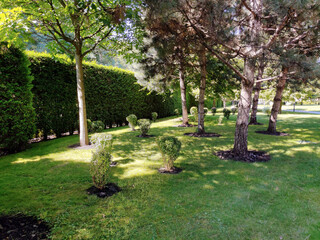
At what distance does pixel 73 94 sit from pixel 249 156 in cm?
885

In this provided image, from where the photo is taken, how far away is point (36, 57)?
8.02 m

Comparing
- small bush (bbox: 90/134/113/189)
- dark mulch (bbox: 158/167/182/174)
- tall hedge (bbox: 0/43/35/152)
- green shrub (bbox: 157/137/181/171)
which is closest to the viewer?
small bush (bbox: 90/134/113/189)

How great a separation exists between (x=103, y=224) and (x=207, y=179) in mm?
2678

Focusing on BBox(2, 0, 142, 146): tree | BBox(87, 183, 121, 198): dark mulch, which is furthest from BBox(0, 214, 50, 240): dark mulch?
BBox(2, 0, 142, 146): tree

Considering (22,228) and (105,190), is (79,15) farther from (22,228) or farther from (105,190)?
(22,228)

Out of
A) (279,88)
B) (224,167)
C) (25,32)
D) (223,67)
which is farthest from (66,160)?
(279,88)

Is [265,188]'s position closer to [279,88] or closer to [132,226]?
[132,226]

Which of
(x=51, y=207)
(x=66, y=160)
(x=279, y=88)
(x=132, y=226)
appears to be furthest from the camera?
(x=279, y=88)

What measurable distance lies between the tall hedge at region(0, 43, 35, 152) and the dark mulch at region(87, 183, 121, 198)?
443cm

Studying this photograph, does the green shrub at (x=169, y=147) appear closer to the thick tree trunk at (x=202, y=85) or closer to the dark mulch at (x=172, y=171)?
the dark mulch at (x=172, y=171)

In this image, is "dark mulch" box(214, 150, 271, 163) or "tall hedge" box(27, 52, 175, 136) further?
"tall hedge" box(27, 52, 175, 136)

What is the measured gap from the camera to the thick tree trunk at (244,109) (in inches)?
230

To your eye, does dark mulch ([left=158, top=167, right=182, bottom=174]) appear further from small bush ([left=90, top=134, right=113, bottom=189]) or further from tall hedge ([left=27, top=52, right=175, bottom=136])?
tall hedge ([left=27, top=52, right=175, bottom=136])

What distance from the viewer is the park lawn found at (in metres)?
2.75
